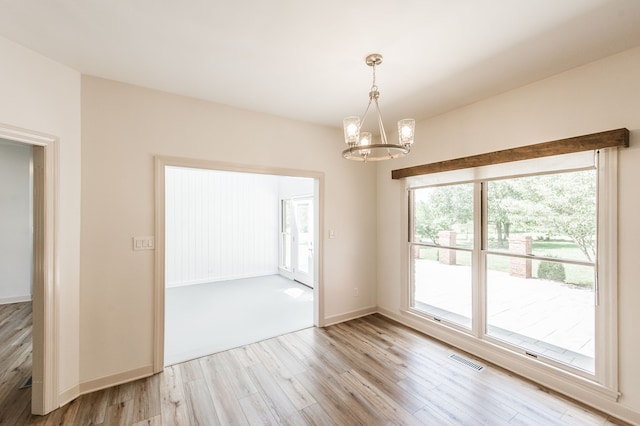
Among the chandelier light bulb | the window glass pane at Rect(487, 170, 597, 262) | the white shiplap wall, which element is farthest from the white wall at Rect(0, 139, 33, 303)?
the window glass pane at Rect(487, 170, 597, 262)

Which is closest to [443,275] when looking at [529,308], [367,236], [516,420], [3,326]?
[529,308]

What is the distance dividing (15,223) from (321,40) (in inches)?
227

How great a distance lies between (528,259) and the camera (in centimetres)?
262

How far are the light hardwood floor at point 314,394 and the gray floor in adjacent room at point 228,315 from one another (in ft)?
1.02

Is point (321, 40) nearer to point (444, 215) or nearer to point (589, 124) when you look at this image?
point (589, 124)

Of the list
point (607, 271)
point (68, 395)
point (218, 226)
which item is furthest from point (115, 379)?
point (607, 271)

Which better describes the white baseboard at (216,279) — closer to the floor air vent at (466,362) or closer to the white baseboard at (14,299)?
the white baseboard at (14,299)

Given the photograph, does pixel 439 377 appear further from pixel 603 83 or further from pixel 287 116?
pixel 287 116

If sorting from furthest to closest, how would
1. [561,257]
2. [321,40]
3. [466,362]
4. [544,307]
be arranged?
[466,362] → [544,307] → [561,257] → [321,40]

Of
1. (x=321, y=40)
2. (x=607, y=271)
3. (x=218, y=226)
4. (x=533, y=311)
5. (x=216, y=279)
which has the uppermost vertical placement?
(x=321, y=40)

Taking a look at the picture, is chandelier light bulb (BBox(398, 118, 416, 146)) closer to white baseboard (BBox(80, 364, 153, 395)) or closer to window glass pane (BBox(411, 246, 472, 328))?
window glass pane (BBox(411, 246, 472, 328))

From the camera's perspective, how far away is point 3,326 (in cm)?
346

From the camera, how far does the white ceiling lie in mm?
1600

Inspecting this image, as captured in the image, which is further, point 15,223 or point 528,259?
point 15,223
